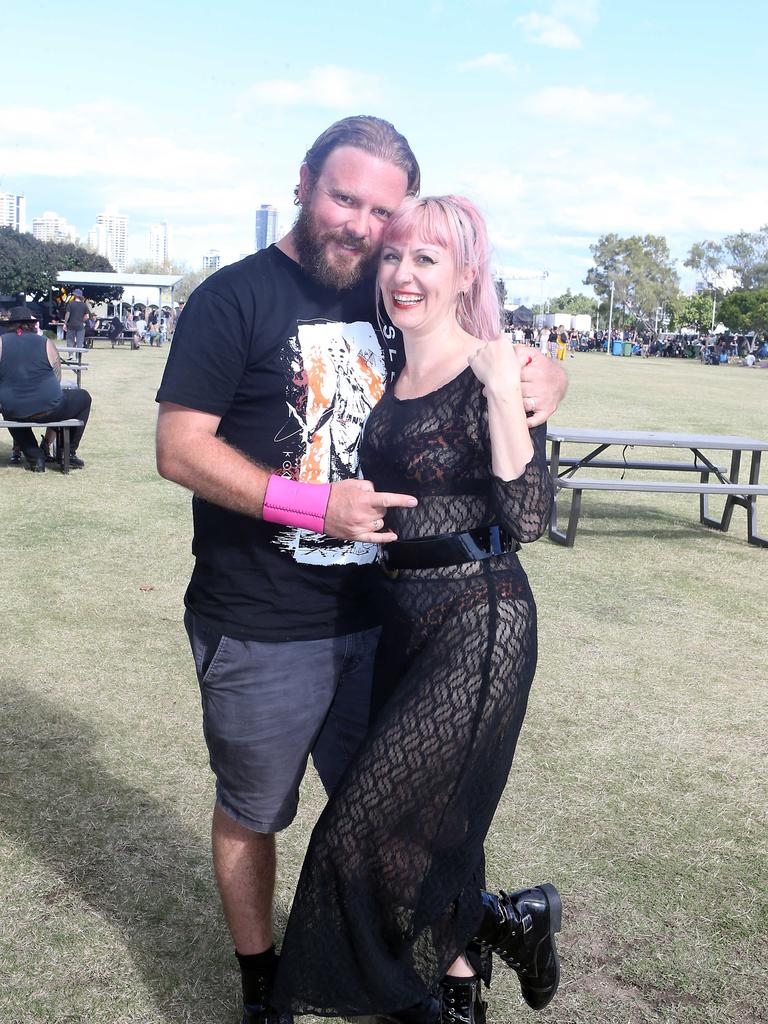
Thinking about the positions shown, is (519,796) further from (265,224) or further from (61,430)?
(61,430)

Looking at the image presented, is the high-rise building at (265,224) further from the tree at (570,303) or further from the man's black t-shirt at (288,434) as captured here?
the tree at (570,303)

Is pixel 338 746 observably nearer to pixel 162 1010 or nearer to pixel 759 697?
pixel 162 1010

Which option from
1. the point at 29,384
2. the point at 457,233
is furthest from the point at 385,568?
the point at 29,384

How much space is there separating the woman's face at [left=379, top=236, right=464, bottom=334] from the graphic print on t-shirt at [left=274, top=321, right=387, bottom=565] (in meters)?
0.17

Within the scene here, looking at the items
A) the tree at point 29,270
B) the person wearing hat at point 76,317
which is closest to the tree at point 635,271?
the tree at point 29,270

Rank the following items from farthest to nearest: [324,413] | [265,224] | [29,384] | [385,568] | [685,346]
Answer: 1. [685,346]
2. [29,384]
3. [265,224]
4. [324,413]
5. [385,568]

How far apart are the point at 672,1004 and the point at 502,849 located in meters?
0.90

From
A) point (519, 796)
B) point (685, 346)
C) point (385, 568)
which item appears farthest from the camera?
point (685, 346)

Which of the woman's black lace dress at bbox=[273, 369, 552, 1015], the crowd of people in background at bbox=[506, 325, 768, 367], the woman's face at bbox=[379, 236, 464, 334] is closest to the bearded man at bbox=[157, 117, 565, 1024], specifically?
the woman's face at bbox=[379, 236, 464, 334]

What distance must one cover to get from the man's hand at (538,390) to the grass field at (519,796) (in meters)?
1.74

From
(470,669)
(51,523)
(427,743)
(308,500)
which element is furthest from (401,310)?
(51,523)

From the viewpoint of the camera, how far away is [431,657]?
7.32 ft

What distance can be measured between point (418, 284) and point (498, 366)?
1.08 ft

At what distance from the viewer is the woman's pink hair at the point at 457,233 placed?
7.56 ft
